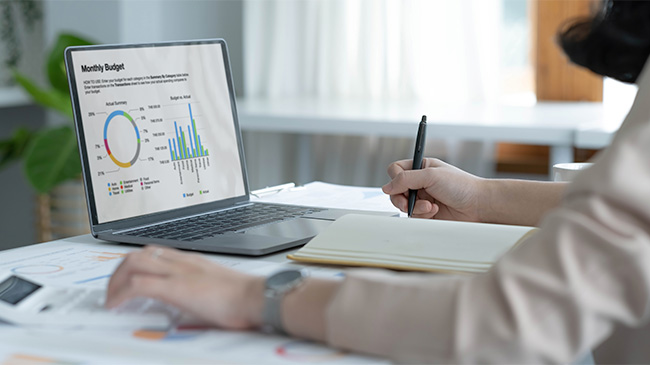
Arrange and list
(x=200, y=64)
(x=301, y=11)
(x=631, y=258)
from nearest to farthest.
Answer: (x=631, y=258), (x=200, y=64), (x=301, y=11)

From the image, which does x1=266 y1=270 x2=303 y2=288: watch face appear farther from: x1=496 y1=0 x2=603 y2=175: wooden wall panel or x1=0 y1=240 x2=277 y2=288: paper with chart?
x1=496 y1=0 x2=603 y2=175: wooden wall panel

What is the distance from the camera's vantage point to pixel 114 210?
0.99 meters

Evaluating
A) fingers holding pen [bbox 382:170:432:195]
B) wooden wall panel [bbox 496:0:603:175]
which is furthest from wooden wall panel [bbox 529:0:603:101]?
fingers holding pen [bbox 382:170:432:195]

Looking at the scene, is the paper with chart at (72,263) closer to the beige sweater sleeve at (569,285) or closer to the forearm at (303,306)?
the forearm at (303,306)

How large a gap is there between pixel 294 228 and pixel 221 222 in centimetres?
10

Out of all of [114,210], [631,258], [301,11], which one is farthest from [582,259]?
[301,11]

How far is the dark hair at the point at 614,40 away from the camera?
2.01ft

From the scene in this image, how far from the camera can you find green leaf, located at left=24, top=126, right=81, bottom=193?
2438 millimetres

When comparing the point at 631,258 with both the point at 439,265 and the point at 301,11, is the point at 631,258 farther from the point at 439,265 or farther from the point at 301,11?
the point at 301,11

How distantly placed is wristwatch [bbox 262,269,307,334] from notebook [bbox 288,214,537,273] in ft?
0.52

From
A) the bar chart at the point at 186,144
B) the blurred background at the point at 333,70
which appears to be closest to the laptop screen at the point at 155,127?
the bar chart at the point at 186,144

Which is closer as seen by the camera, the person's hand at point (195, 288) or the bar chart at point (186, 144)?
the person's hand at point (195, 288)

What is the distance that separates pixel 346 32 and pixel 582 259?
2427 millimetres

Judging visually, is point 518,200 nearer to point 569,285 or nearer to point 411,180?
point 411,180
